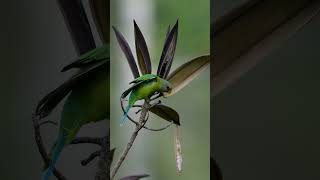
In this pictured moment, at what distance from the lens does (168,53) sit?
1.03m

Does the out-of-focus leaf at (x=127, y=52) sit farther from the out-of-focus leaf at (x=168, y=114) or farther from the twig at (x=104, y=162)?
the twig at (x=104, y=162)

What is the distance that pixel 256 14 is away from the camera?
102cm

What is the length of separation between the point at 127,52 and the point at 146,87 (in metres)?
0.11

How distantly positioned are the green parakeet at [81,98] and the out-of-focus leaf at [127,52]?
0.39 ft

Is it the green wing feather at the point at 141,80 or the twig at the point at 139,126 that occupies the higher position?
the green wing feather at the point at 141,80

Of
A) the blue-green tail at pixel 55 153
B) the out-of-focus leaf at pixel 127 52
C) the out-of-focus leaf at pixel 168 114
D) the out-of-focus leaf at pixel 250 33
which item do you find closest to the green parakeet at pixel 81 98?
the blue-green tail at pixel 55 153

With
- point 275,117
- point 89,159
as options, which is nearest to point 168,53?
point 275,117

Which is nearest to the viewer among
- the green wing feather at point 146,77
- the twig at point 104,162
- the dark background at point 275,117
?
the dark background at point 275,117

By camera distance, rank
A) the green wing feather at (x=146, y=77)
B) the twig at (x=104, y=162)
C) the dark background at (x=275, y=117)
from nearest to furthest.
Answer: the dark background at (x=275, y=117) → the green wing feather at (x=146, y=77) → the twig at (x=104, y=162)

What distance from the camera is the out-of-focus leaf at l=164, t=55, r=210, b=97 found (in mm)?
1010

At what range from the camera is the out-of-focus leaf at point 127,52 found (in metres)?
1.06

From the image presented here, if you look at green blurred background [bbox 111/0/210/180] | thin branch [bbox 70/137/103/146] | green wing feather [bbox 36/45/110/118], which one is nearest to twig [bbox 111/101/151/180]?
green blurred background [bbox 111/0/210/180]

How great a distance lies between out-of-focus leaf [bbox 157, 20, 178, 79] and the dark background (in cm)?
15

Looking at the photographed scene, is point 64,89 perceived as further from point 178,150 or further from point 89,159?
point 178,150
